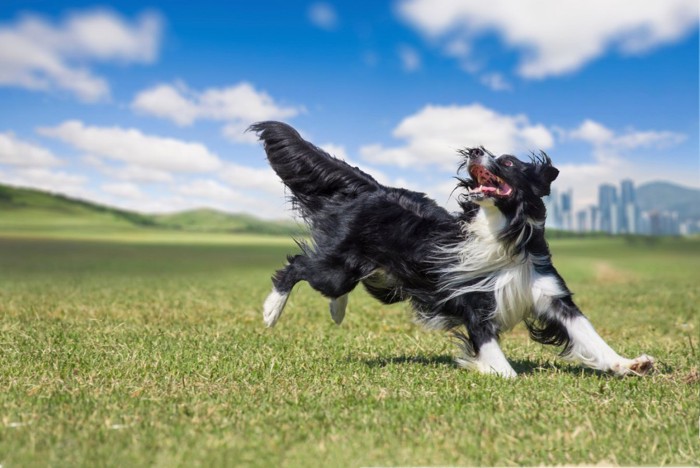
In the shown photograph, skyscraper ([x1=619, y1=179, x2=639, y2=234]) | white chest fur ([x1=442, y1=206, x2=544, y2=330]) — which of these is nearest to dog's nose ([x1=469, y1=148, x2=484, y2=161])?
white chest fur ([x1=442, y1=206, x2=544, y2=330])

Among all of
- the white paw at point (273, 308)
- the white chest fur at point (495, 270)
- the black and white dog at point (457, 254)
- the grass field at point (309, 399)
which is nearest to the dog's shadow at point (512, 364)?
the grass field at point (309, 399)

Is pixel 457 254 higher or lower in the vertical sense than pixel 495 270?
higher

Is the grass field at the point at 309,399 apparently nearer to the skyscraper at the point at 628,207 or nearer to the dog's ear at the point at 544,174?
the dog's ear at the point at 544,174

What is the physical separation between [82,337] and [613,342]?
578 cm

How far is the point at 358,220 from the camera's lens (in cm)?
595

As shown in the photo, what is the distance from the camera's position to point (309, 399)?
4.52m

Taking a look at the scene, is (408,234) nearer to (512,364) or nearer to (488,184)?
(488,184)

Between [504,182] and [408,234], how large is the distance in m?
0.99

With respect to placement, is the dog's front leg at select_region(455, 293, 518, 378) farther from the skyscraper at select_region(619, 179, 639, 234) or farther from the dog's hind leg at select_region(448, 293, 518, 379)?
the skyscraper at select_region(619, 179, 639, 234)

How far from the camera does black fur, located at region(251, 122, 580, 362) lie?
526cm

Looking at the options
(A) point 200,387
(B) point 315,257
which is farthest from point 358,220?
(A) point 200,387

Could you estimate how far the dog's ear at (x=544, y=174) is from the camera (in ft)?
17.4

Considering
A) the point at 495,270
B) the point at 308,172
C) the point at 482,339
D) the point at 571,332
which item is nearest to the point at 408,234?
the point at 495,270

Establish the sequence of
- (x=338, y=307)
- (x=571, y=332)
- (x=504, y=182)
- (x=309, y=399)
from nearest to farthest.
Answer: (x=309, y=399)
(x=504, y=182)
(x=571, y=332)
(x=338, y=307)
